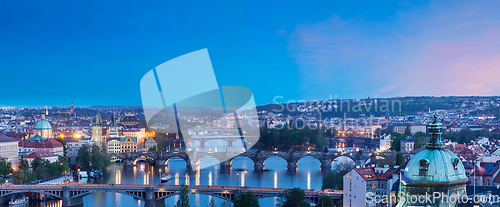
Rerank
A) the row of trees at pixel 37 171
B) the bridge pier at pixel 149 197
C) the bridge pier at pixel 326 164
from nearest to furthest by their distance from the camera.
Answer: the bridge pier at pixel 149 197 < the row of trees at pixel 37 171 < the bridge pier at pixel 326 164

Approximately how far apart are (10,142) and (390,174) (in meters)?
18.1

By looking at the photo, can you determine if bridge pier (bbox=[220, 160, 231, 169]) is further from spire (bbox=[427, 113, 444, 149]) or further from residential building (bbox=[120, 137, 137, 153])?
spire (bbox=[427, 113, 444, 149])

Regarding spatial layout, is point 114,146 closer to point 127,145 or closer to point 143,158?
point 127,145

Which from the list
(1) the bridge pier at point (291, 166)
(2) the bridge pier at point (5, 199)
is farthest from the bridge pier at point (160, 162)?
(2) the bridge pier at point (5, 199)

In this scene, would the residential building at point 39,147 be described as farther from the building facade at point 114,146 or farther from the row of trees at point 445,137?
the row of trees at point 445,137

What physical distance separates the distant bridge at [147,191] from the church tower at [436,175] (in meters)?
9.40

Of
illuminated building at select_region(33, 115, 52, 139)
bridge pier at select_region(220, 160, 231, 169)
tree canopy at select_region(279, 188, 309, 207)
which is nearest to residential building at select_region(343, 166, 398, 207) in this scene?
tree canopy at select_region(279, 188, 309, 207)

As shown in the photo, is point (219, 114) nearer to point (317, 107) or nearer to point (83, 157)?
point (317, 107)

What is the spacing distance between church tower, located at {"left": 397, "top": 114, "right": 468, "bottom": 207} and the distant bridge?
9.40 meters

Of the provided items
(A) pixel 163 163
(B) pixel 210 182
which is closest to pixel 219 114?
(A) pixel 163 163

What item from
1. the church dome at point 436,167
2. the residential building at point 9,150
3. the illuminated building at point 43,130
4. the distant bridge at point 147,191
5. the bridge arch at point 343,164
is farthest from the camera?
the illuminated building at point 43,130

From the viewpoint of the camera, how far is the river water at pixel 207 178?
608 inches

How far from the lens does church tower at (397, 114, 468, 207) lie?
11.1 ft

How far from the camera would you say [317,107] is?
243 feet
